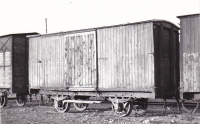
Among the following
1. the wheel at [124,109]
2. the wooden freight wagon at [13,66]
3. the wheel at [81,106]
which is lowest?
the wheel at [81,106]

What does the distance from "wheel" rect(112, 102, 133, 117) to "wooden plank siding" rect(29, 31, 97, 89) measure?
5.15ft

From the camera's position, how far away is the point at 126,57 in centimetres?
1156

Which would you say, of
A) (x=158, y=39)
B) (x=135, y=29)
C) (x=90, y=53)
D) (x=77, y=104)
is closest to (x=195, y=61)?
(x=158, y=39)

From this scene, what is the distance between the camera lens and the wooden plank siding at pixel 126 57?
1093cm

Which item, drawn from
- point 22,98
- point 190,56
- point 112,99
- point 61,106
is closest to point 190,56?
point 190,56

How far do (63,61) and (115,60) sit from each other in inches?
123

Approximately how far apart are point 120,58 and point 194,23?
10.9 ft

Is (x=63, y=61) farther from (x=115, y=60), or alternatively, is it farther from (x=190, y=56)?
(x=190, y=56)

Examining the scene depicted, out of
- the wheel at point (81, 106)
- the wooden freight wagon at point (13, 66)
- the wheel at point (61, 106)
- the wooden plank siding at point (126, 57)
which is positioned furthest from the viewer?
the wooden freight wagon at point (13, 66)

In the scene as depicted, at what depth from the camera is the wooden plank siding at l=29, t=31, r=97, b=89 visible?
12688mm

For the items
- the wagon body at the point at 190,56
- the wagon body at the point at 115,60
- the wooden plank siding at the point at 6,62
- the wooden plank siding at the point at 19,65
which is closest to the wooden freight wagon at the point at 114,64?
the wagon body at the point at 115,60

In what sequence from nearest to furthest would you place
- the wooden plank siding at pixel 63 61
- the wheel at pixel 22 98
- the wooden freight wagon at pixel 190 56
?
the wooden freight wagon at pixel 190 56 < the wooden plank siding at pixel 63 61 < the wheel at pixel 22 98

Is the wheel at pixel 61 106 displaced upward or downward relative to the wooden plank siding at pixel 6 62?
downward

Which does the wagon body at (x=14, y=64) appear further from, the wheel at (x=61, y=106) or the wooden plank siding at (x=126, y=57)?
the wooden plank siding at (x=126, y=57)
